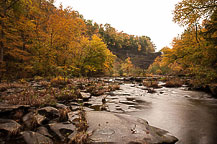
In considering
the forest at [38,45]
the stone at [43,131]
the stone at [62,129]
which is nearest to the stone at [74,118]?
the stone at [62,129]

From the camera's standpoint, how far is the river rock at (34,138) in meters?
2.27

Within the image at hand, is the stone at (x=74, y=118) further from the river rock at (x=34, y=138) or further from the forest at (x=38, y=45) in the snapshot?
the forest at (x=38, y=45)

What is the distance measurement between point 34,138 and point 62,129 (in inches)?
23.5

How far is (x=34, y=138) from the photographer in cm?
235

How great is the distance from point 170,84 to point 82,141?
1335cm

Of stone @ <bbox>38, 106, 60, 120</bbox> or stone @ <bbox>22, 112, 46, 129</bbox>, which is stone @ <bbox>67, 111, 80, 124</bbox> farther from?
stone @ <bbox>22, 112, 46, 129</bbox>

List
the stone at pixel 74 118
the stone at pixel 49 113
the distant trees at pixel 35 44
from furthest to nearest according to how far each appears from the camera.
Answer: the distant trees at pixel 35 44, the stone at pixel 49 113, the stone at pixel 74 118

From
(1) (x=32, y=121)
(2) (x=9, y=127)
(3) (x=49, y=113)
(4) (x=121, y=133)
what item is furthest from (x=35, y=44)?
(4) (x=121, y=133)

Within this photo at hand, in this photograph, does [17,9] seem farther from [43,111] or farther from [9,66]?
[43,111]

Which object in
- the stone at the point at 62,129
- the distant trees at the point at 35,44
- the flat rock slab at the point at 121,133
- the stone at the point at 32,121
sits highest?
the distant trees at the point at 35,44

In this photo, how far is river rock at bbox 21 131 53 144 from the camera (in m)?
2.27

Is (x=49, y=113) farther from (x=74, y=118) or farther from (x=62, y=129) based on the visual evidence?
(x=62, y=129)

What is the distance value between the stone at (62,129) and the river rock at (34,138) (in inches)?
10.7

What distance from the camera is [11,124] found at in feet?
8.71
